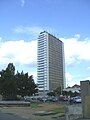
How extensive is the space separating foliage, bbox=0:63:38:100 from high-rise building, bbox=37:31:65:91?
40.4m

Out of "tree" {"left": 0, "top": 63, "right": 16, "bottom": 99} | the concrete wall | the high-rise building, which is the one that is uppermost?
the high-rise building

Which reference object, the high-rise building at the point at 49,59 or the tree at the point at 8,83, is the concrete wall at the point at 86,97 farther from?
the high-rise building at the point at 49,59

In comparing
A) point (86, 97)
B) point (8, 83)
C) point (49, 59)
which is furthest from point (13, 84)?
point (86, 97)

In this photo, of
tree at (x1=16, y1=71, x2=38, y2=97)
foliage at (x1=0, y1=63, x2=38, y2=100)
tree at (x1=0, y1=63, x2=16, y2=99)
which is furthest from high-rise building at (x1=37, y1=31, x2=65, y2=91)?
tree at (x1=0, y1=63, x2=16, y2=99)

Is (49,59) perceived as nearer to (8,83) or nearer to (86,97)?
(8,83)

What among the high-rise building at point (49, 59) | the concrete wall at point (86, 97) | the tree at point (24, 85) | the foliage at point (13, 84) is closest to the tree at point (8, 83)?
the foliage at point (13, 84)

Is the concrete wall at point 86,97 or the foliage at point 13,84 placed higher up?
the foliage at point 13,84

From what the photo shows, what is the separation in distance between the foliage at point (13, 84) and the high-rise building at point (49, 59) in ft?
133

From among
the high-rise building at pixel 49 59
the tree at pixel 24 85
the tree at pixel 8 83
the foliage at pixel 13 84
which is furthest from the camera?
the high-rise building at pixel 49 59

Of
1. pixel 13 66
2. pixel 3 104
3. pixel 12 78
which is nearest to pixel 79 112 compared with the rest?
pixel 3 104

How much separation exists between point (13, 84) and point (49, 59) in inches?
2301

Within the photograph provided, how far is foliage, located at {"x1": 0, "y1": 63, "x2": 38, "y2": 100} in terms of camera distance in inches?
3792

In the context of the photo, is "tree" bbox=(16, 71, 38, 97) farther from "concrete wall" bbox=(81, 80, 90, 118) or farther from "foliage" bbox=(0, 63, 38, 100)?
"concrete wall" bbox=(81, 80, 90, 118)

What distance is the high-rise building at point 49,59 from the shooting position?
500 feet
